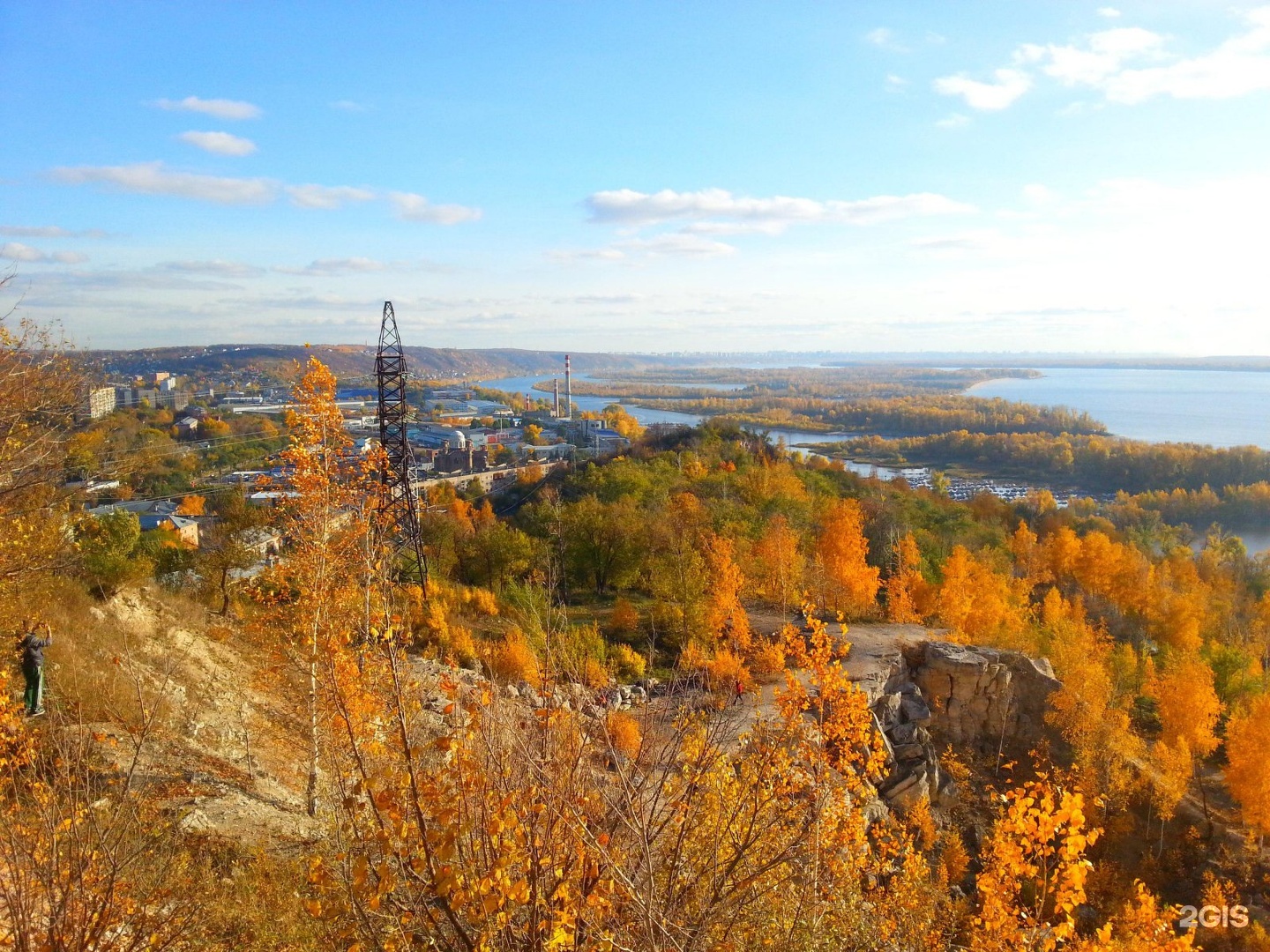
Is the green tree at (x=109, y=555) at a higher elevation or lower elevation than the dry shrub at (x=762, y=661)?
higher

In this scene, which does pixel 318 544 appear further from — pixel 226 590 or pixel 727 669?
pixel 226 590

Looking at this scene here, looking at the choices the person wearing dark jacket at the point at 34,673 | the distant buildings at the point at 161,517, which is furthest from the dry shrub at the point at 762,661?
the distant buildings at the point at 161,517

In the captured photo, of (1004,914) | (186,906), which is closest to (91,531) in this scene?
(186,906)

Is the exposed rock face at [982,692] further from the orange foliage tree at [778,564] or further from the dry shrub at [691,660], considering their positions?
the dry shrub at [691,660]

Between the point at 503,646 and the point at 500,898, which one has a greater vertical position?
the point at 500,898

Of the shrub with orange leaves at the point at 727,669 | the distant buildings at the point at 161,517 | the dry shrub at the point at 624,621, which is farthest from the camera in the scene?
the distant buildings at the point at 161,517

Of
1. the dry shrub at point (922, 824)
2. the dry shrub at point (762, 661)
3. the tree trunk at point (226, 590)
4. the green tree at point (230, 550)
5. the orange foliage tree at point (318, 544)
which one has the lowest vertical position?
the dry shrub at point (922, 824)

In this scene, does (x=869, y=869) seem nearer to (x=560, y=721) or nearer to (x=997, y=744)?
(x=560, y=721)

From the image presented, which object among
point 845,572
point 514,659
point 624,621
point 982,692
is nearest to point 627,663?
point 624,621
